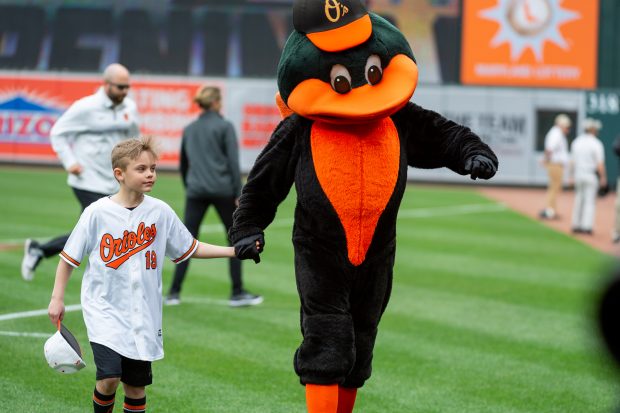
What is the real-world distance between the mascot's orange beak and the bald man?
431 cm

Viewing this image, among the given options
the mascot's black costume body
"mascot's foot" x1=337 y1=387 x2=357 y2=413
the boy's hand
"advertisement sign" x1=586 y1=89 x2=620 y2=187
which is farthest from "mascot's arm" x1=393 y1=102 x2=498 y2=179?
"advertisement sign" x1=586 y1=89 x2=620 y2=187

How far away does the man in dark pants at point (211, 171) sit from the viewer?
30.6ft

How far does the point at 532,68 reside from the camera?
29047mm

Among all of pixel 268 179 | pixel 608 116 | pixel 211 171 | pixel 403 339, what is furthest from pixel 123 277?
pixel 608 116

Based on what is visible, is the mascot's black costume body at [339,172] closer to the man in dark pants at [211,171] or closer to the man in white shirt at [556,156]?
the man in dark pants at [211,171]

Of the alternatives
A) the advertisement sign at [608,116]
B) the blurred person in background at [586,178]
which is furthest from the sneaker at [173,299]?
the advertisement sign at [608,116]

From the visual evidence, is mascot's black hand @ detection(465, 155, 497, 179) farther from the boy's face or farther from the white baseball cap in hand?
the white baseball cap in hand

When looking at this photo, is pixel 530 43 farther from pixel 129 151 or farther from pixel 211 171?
pixel 129 151

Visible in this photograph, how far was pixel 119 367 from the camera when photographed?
461 centimetres

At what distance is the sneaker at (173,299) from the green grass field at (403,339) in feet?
0.42

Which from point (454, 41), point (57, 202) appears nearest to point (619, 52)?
point (454, 41)

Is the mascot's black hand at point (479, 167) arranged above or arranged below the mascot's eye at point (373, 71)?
below

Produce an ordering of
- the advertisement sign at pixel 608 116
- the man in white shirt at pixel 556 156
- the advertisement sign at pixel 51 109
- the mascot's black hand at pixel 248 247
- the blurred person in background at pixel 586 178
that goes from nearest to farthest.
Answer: the mascot's black hand at pixel 248 247 → the blurred person in background at pixel 586 178 → the man in white shirt at pixel 556 156 → the advertisement sign at pixel 51 109 → the advertisement sign at pixel 608 116

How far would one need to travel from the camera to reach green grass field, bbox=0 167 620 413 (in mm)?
6230
